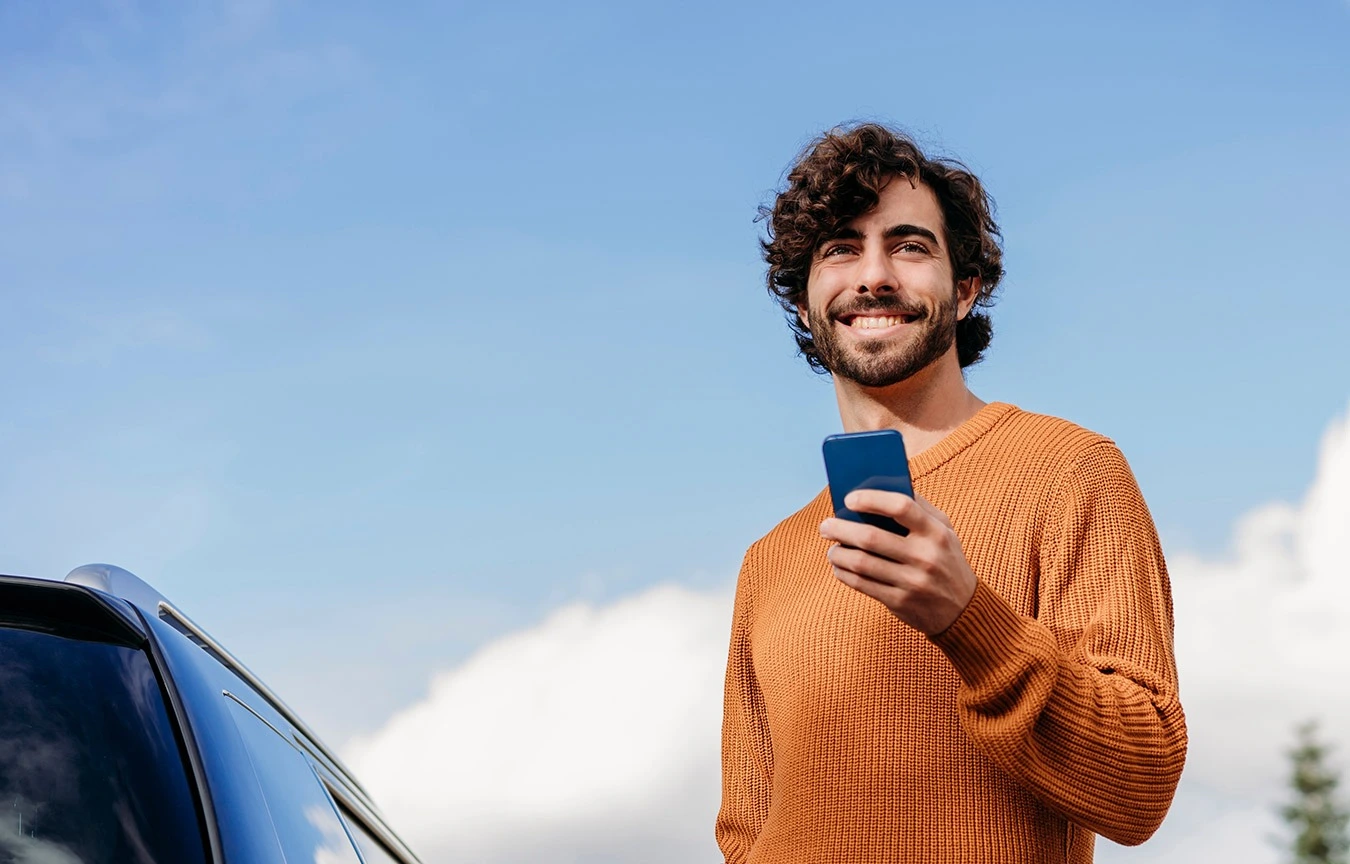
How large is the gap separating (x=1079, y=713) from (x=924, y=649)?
1.35 ft

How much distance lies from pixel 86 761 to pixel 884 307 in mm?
1832

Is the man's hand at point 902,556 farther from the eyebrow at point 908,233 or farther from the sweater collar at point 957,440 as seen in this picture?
the eyebrow at point 908,233

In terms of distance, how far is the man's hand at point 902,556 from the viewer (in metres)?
1.88

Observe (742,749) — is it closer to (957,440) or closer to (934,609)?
(957,440)

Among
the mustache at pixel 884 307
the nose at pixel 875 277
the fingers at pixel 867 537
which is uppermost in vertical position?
the nose at pixel 875 277

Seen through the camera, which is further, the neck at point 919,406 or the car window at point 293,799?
the neck at point 919,406

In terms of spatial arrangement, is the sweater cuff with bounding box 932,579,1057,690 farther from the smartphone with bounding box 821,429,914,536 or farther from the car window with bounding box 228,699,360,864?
the car window with bounding box 228,699,360,864

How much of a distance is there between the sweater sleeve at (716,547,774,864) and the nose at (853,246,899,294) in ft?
2.33

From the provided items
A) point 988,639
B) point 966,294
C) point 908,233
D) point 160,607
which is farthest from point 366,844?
point 966,294

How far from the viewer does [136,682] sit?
5.17 ft

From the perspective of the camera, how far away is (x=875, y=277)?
2.88m

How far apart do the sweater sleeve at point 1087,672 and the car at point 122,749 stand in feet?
3.24

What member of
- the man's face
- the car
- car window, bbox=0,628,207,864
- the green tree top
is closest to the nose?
the man's face

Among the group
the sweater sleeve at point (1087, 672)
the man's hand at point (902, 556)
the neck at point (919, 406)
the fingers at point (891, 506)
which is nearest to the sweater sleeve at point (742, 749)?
the neck at point (919, 406)
